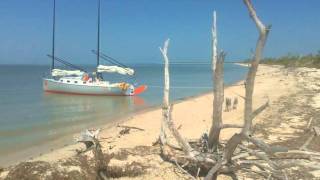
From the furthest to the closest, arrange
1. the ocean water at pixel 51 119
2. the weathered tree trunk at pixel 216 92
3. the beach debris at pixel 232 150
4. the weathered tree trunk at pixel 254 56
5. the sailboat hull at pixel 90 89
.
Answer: the sailboat hull at pixel 90 89, the ocean water at pixel 51 119, the weathered tree trunk at pixel 216 92, the beach debris at pixel 232 150, the weathered tree trunk at pixel 254 56

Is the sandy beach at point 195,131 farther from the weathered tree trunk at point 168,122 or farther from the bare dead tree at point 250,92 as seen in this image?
the bare dead tree at point 250,92

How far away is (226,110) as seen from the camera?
17594 millimetres

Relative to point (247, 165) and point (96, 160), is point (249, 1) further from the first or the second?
point (96, 160)

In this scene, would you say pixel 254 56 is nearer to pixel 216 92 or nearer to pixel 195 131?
pixel 216 92

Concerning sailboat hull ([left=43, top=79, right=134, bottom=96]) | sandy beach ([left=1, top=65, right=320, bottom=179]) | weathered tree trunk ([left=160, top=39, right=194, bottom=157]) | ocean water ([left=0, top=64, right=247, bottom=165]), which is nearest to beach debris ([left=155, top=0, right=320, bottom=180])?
weathered tree trunk ([left=160, top=39, right=194, bottom=157])

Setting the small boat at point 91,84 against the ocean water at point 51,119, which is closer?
the ocean water at point 51,119

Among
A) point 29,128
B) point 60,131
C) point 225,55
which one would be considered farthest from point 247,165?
point 29,128

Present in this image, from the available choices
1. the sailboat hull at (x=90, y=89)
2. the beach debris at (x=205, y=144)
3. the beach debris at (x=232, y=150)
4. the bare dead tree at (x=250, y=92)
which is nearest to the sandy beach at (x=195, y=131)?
the beach debris at (x=232, y=150)

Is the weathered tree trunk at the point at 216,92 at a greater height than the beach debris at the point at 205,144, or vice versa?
the weathered tree trunk at the point at 216,92

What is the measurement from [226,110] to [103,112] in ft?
24.2

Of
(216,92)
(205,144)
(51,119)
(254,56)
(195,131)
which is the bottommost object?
(51,119)

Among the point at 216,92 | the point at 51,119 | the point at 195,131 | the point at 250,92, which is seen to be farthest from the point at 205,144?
the point at 51,119

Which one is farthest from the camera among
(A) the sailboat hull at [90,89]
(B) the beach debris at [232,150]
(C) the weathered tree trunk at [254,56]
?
(A) the sailboat hull at [90,89]

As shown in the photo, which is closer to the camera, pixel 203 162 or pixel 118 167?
pixel 203 162
